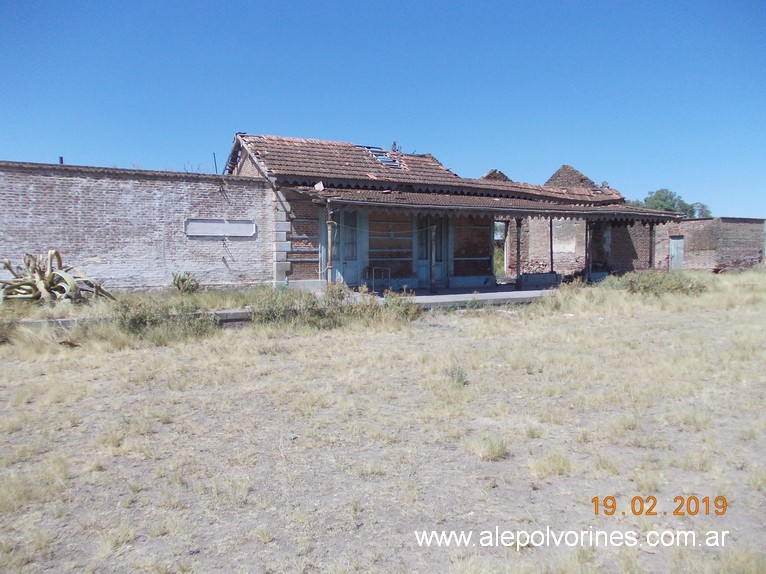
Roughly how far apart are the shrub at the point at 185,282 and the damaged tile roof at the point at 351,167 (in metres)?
3.53

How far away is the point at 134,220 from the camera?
13859 millimetres

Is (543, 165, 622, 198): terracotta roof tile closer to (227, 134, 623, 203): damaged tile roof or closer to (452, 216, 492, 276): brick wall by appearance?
(227, 134, 623, 203): damaged tile roof

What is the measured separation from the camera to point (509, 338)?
32.3 feet

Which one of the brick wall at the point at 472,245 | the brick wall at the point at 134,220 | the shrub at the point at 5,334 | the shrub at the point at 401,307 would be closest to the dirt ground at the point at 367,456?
the shrub at the point at 5,334

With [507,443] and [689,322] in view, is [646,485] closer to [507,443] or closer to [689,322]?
[507,443]

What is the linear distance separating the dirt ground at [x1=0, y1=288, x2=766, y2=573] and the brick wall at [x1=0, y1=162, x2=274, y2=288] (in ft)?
18.1

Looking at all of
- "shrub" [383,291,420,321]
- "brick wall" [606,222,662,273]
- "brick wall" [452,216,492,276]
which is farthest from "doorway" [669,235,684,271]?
"shrub" [383,291,420,321]

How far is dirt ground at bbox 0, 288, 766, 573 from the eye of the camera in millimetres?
3109

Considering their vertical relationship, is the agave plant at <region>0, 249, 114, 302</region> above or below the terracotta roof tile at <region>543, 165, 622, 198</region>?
below

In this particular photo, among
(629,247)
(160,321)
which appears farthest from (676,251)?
(160,321)

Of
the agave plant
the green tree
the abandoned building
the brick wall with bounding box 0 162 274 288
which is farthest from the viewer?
the green tree

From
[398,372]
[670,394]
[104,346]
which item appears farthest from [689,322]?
[104,346]

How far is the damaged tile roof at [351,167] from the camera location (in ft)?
52.3

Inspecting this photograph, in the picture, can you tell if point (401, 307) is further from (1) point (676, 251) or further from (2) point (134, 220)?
(1) point (676, 251)
